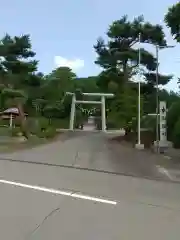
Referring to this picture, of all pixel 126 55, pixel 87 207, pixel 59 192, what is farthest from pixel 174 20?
pixel 126 55

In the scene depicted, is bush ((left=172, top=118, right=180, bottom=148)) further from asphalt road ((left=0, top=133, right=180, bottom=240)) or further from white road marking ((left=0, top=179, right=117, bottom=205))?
white road marking ((left=0, top=179, right=117, bottom=205))

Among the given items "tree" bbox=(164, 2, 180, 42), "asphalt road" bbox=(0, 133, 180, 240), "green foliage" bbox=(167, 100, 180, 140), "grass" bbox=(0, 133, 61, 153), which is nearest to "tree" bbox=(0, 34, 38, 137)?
"grass" bbox=(0, 133, 61, 153)

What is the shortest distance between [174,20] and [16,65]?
88.6 ft

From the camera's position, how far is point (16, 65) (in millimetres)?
45438

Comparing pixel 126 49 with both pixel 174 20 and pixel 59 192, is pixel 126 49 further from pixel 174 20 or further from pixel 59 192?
pixel 59 192

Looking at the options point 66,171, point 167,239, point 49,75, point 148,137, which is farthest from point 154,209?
point 49,75

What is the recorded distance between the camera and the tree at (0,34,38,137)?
45.4 m

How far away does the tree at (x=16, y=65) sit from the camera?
45.4 m

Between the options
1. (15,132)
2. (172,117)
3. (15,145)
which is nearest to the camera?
(15,145)

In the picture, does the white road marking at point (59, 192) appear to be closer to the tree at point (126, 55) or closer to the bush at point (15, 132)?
the bush at point (15, 132)

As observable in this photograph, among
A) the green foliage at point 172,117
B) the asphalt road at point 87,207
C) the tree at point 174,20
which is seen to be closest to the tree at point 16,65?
the green foliage at point 172,117

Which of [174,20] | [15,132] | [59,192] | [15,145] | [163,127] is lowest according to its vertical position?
[15,145]

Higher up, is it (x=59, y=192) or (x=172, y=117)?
(x=172, y=117)

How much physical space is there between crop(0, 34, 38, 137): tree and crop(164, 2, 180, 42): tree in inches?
976
